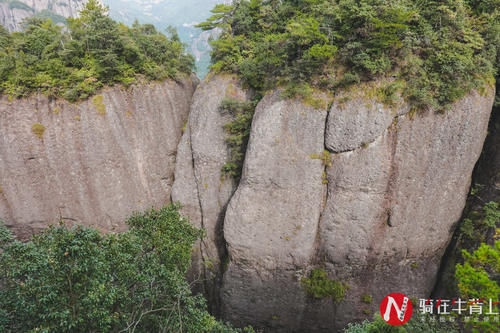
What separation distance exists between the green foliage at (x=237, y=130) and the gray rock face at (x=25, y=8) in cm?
8510

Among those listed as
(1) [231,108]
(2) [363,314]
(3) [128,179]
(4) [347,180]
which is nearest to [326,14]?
(1) [231,108]

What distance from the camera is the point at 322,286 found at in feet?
43.7

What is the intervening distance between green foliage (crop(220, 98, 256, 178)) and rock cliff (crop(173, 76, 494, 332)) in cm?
126

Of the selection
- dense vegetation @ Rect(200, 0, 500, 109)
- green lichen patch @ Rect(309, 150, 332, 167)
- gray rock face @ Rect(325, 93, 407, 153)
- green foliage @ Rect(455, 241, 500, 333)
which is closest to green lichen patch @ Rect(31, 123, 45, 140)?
dense vegetation @ Rect(200, 0, 500, 109)

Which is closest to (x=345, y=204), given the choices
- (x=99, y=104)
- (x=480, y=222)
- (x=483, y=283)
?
(x=483, y=283)

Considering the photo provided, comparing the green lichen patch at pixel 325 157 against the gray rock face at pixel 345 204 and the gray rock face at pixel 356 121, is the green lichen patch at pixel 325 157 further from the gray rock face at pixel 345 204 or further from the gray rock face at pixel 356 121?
the gray rock face at pixel 356 121

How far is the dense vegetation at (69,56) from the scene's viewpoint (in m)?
13.4

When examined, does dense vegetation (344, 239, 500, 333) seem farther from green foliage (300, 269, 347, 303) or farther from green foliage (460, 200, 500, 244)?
green foliage (460, 200, 500, 244)

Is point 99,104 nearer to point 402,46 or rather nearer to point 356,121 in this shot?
point 356,121

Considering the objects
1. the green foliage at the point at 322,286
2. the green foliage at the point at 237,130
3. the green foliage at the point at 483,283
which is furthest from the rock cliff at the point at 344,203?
the green foliage at the point at 483,283

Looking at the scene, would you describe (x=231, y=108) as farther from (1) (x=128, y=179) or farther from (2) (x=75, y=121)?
(2) (x=75, y=121)

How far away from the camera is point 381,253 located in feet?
43.2

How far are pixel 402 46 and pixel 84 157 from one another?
18.2 metres

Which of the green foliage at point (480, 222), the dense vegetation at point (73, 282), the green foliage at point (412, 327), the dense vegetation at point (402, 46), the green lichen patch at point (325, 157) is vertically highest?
the dense vegetation at point (402, 46)
